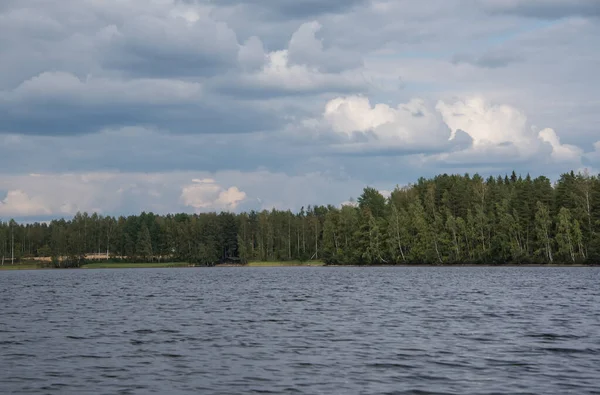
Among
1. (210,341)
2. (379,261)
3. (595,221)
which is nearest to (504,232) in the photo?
(595,221)

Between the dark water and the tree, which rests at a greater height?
the tree

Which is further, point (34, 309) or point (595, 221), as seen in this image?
point (595, 221)

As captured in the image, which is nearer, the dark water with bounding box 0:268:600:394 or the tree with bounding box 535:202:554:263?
the dark water with bounding box 0:268:600:394

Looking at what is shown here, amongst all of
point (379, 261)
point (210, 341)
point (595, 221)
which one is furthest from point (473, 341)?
point (379, 261)

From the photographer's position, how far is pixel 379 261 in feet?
651

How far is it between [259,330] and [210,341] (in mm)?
4872

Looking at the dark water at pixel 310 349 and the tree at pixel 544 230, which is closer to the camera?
the dark water at pixel 310 349

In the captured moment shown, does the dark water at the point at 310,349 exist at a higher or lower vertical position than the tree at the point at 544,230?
lower

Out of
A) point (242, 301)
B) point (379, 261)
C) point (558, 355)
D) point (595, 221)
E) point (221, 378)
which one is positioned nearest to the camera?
point (221, 378)

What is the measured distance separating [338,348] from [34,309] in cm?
3463

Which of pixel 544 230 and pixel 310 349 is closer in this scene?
pixel 310 349

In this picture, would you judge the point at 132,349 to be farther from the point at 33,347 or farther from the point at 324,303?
the point at 324,303

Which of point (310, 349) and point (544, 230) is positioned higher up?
point (544, 230)

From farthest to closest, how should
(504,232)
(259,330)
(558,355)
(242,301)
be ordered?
(504,232), (242,301), (259,330), (558,355)
